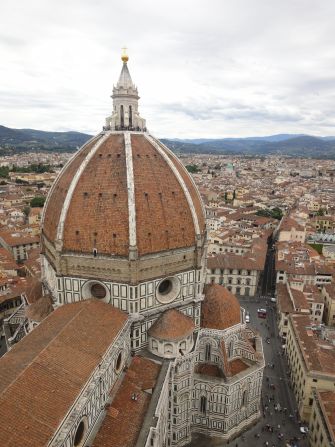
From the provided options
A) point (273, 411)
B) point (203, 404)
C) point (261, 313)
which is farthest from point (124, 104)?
point (261, 313)

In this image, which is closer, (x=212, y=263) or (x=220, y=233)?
(x=212, y=263)

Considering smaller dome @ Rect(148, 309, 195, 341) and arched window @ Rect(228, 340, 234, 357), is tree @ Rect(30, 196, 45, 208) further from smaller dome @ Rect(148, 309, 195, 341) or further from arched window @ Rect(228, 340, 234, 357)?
smaller dome @ Rect(148, 309, 195, 341)

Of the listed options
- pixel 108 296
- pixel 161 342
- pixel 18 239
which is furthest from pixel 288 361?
pixel 18 239

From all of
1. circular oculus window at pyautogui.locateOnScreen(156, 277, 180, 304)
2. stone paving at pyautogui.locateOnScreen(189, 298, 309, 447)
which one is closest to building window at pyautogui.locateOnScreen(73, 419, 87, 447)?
circular oculus window at pyautogui.locateOnScreen(156, 277, 180, 304)

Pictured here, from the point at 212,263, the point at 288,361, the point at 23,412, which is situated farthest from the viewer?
the point at 212,263

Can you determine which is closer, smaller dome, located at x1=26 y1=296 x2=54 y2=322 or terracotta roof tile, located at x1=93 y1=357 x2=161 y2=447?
terracotta roof tile, located at x1=93 y1=357 x2=161 y2=447

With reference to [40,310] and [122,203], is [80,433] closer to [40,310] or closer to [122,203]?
[40,310]

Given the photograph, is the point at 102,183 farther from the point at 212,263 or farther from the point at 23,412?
the point at 212,263
